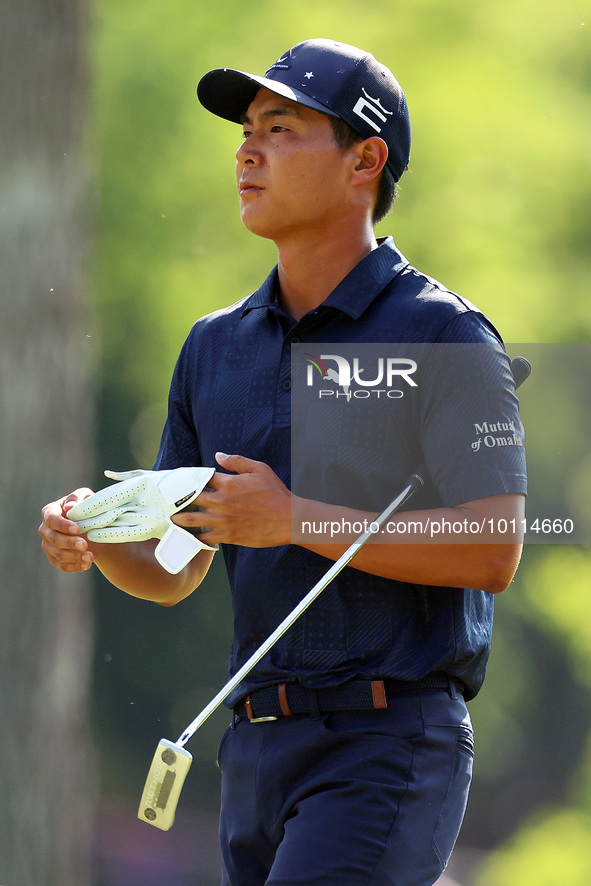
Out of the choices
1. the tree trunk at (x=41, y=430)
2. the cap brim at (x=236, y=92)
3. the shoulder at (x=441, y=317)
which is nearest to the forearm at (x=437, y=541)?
the shoulder at (x=441, y=317)

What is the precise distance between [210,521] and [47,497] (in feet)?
10.2

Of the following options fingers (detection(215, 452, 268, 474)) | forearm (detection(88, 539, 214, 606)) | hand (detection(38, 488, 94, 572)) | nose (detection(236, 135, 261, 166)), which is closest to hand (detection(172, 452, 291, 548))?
fingers (detection(215, 452, 268, 474))

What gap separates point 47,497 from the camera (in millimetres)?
4805

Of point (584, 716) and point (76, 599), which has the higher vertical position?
point (76, 599)

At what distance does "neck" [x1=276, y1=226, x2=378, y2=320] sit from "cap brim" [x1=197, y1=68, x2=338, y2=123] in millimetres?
245

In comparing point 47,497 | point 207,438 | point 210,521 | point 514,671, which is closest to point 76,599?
point 47,497

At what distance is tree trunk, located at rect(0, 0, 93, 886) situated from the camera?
474 centimetres

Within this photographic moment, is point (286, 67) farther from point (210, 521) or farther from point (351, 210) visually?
point (210, 521)

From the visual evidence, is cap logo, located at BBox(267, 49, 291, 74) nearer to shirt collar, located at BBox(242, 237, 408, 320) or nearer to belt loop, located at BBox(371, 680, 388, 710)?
shirt collar, located at BBox(242, 237, 408, 320)

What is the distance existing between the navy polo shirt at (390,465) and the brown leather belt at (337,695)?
2cm

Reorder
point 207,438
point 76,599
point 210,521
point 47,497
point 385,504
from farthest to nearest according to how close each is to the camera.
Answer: point 76,599 → point 47,497 → point 207,438 → point 385,504 → point 210,521

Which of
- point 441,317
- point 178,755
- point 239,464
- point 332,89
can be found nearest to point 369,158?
point 332,89

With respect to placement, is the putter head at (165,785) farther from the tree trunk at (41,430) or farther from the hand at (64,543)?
the tree trunk at (41,430)

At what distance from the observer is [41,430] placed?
4.91 meters
